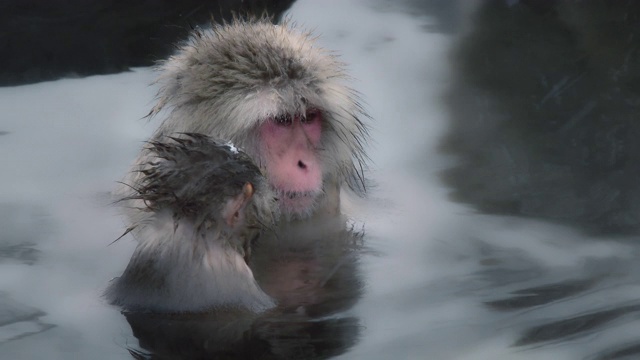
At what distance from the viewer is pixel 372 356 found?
211 cm

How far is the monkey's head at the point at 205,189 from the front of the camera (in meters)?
2.34

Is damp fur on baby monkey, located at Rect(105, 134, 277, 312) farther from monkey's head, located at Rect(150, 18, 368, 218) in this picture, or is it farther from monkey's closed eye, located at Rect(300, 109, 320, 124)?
monkey's closed eye, located at Rect(300, 109, 320, 124)

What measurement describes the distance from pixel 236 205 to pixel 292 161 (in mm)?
793

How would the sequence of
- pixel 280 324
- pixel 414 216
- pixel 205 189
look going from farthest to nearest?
pixel 414 216, pixel 205 189, pixel 280 324

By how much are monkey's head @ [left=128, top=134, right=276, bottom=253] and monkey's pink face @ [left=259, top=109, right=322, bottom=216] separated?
0.60 m

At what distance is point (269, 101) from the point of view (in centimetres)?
315

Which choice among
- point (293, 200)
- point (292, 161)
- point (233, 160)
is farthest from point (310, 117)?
point (233, 160)

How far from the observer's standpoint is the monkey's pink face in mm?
3100

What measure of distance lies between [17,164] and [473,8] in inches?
69.3

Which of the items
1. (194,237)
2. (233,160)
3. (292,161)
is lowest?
(194,237)

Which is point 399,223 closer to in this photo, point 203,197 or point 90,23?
point 203,197

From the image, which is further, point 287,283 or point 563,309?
point 287,283

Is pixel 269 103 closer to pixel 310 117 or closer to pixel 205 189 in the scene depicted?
pixel 310 117

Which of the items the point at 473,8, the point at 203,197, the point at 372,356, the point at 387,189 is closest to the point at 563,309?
the point at 372,356
